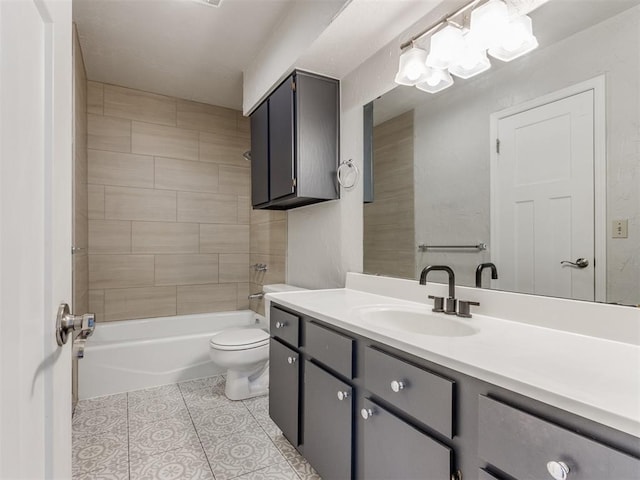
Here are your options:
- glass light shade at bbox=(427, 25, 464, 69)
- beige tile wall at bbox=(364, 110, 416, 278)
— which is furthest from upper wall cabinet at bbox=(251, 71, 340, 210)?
glass light shade at bbox=(427, 25, 464, 69)

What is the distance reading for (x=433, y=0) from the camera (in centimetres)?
148

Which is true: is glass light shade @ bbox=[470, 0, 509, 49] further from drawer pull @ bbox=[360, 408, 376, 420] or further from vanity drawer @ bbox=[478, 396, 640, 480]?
drawer pull @ bbox=[360, 408, 376, 420]

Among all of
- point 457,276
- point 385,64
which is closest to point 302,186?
point 385,64

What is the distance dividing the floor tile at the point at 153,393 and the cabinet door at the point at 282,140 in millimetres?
1616

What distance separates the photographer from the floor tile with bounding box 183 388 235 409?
2361mm

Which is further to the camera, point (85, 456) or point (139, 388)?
point (139, 388)

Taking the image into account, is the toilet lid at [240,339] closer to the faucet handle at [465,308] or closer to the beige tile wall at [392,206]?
the beige tile wall at [392,206]

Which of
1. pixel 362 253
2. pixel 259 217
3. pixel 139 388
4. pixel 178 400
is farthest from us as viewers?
pixel 259 217

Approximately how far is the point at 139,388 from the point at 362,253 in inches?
78.2

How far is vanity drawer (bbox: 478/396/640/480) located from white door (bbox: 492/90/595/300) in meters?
0.57

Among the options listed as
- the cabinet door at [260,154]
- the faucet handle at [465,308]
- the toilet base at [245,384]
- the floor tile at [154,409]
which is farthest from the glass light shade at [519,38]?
the floor tile at [154,409]

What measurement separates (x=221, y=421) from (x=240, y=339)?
0.52 m
